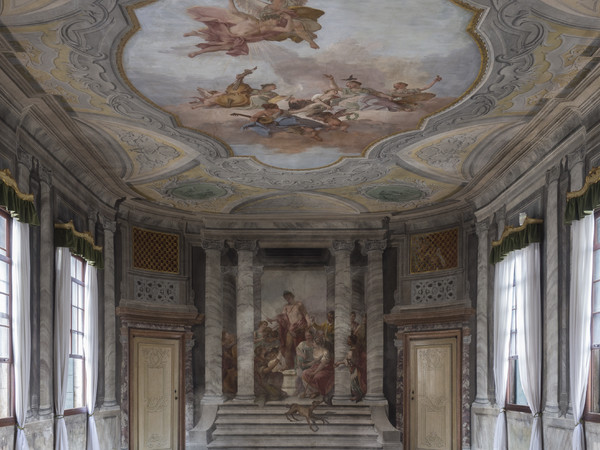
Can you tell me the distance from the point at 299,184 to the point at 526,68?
5.85 metres

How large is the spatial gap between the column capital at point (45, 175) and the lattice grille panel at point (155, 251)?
4.61 metres

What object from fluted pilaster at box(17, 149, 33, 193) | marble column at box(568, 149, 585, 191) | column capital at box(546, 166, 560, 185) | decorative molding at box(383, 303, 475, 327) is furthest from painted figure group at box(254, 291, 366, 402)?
fluted pilaster at box(17, 149, 33, 193)

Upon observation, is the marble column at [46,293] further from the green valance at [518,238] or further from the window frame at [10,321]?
the green valance at [518,238]

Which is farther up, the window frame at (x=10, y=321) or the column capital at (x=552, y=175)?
the column capital at (x=552, y=175)

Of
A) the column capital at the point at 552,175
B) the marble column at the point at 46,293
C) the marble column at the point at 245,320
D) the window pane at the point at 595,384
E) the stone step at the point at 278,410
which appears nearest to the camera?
the window pane at the point at 595,384

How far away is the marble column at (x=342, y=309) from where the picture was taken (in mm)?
15531

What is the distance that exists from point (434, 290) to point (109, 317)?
6310mm

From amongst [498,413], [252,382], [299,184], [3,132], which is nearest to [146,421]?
[252,382]

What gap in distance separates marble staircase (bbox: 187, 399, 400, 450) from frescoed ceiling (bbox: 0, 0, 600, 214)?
17.4 feet

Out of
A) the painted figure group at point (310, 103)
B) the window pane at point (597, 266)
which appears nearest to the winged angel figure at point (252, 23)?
the painted figure group at point (310, 103)

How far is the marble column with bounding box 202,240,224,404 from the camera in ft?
50.3

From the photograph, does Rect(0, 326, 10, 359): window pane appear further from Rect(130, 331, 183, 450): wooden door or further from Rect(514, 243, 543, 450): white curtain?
Rect(514, 243, 543, 450): white curtain

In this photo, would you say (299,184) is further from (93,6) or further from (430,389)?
(93,6)

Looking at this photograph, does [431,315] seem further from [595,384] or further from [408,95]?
[408,95]
